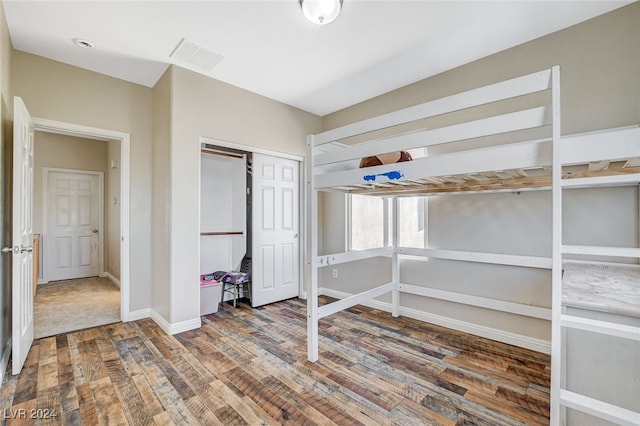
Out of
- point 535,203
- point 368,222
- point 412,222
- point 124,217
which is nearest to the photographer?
point 535,203

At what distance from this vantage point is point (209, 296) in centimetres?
337

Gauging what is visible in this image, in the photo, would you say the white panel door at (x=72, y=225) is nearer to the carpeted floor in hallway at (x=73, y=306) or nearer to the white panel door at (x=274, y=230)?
the carpeted floor in hallway at (x=73, y=306)

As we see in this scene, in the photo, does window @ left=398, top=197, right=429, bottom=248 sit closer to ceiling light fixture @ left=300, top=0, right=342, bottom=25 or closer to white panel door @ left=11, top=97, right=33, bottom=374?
ceiling light fixture @ left=300, top=0, right=342, bottom=25

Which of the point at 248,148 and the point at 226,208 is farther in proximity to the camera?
the point at 226,208

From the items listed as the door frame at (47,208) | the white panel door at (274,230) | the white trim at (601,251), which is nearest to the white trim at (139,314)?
the white panel door at (274,230)

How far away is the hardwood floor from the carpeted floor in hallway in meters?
0.27

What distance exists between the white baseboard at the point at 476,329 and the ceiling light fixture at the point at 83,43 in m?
3.84

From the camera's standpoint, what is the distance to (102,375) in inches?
82.0

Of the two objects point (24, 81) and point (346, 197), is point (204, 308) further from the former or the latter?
point (24, 81)

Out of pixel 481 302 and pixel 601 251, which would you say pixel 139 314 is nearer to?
pixel 481 302

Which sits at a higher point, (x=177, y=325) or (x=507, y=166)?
(x=507, y=166)

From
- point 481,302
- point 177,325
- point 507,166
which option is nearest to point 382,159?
point 507,166

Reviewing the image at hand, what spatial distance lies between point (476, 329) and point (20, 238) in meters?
3.84

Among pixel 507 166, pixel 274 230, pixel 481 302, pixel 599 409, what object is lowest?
pixel 481 302
